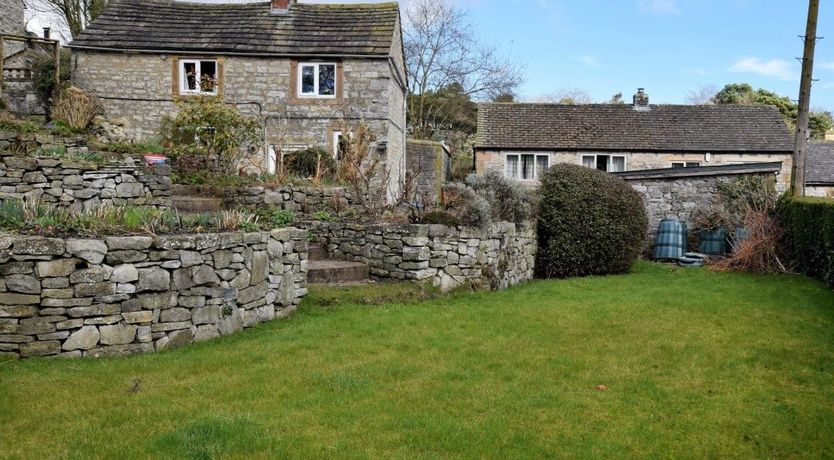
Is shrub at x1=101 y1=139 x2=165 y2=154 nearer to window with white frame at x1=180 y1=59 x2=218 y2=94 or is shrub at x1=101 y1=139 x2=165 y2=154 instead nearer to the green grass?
window with white frame at x1=180 y1=59 x2=218 y2=94

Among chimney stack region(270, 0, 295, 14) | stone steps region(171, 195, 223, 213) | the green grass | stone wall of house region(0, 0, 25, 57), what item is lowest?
the green grass

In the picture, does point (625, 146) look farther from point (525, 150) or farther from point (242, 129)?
point (242, 129)

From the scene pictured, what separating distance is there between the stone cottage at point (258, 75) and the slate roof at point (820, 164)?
68.4 feet

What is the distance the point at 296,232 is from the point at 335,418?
4448 mm

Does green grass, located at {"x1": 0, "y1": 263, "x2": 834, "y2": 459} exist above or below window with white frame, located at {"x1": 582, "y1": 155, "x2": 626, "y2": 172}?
below

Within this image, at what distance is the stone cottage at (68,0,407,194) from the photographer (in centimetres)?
2178

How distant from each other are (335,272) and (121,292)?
4.18 metres

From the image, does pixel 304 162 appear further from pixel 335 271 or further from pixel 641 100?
pixel 641 100

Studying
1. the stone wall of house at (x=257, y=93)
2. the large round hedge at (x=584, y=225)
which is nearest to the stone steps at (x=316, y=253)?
the large round hedge at (x=584, y=225)

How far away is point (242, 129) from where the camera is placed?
16797mm

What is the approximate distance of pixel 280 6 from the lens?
938 inches

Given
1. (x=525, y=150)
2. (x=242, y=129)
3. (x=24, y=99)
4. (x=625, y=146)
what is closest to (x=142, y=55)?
(x=24, y=99)

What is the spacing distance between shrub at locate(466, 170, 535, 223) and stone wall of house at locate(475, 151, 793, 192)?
12690 millimetres

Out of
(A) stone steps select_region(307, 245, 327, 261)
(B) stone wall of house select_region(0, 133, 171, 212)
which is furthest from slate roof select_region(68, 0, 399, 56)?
(A) stone steps select_region(307, 245, 327, 261)
